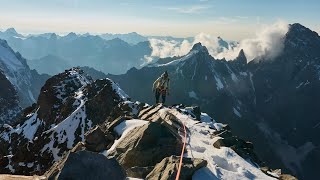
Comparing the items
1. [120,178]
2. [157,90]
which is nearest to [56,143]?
[157,90]

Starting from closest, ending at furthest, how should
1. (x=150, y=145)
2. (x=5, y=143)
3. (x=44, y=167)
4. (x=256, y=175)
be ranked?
(x=256, y=175) < (x=150, y=145) < (x=44, y=167) < (x=5, y=143)

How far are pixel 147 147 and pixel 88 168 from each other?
8.75m

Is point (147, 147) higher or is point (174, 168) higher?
point (174, 168)

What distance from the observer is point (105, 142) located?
33.6m

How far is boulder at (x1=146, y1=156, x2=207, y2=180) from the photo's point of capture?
2133 centimetres

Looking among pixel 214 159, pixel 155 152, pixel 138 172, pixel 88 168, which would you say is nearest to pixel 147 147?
pixel 155 152

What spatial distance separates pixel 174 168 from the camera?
21641mm

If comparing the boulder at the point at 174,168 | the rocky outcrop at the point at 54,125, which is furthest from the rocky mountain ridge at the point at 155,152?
the rocky outcrop at the point at 54,125

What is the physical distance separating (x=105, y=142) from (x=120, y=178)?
13474 millimetres

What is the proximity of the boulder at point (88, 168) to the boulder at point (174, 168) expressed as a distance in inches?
94.0

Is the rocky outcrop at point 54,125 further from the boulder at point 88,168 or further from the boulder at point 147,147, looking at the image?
the boulder at point 88,168

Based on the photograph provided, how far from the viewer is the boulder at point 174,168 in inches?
840

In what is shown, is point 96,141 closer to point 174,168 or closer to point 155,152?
point 155,152

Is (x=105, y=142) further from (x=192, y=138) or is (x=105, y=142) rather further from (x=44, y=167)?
(x=44, y=167)
